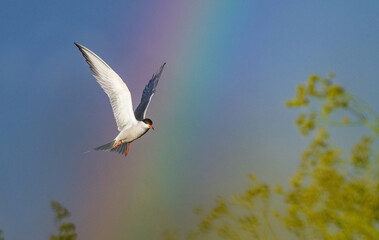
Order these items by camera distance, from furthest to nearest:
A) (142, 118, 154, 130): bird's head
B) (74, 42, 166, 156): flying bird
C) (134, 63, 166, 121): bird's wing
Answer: (134, 63, 166, 121): bird's wing → (74, 42, 166, 156): flying bird → (142, 118, 154, 130): bird's head

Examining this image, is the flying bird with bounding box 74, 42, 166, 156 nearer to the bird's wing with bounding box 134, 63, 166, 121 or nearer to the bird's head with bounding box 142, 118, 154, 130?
the bird's head with bounding box 142, 118, 154, 130

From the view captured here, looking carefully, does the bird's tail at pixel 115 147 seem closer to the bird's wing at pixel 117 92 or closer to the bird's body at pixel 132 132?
the bird's body at pixel 132 132

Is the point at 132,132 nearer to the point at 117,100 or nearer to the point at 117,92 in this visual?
the point at 117,100

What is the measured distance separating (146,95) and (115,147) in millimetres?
2874

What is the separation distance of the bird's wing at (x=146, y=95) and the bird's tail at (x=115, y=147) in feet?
3.48

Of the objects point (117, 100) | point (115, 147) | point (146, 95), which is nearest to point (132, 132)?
point (115, 147)

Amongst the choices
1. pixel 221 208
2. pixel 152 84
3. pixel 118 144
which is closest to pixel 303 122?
pixel 221 208

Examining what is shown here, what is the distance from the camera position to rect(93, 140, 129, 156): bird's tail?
33.1 feet

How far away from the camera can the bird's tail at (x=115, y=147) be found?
10.1 metres

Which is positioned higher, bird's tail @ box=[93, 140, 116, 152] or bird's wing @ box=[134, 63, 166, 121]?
bird's wing @ box=[134, 63, 166, 121]

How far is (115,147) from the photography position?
33.6 feet

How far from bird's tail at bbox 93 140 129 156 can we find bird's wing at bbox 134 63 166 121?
1.06 m

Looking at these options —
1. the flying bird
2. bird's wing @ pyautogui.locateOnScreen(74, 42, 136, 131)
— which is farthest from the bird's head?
bird's wing @ pyautogui.locateOnScreen(74, 42, 136, 131)

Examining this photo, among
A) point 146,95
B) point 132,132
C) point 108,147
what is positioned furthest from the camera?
point 146,95
